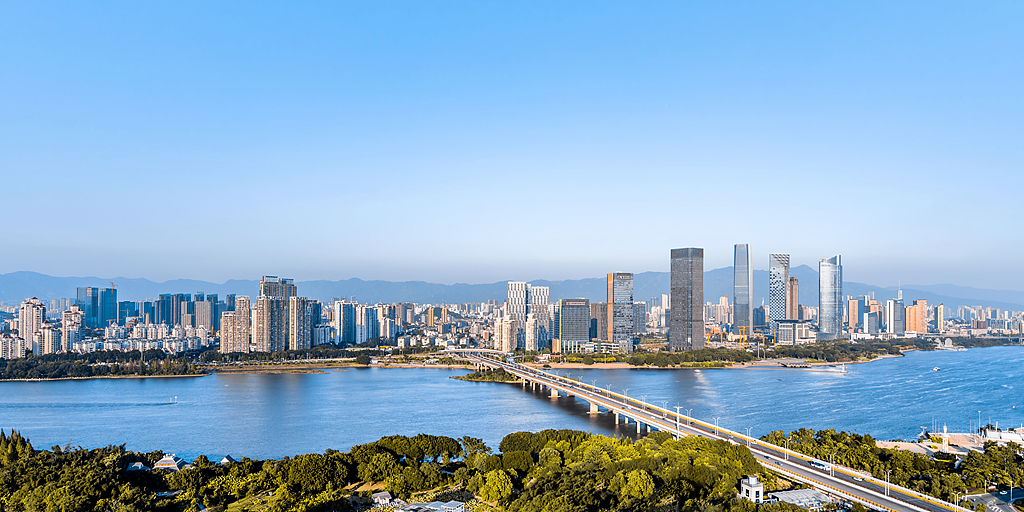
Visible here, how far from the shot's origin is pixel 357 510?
7.82m

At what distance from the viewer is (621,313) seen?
3712 cm

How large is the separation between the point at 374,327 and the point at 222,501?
112ft

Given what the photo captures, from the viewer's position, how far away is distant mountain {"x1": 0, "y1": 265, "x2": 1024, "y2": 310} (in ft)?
352

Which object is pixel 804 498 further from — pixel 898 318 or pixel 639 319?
pixel 898 318

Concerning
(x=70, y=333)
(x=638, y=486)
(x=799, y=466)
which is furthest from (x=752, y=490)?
(x=70, y=333)

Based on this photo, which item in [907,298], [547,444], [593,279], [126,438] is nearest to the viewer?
[547,444]

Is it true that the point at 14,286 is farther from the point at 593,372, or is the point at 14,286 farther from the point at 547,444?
the point at 547,444

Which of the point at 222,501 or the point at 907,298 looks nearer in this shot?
the point at 222,501

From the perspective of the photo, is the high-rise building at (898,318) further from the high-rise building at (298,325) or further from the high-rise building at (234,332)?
the high-rise building at (234,332)

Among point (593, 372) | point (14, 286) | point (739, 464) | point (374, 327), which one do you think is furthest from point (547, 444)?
point (14, 286)

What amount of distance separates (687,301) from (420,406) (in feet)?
72.7

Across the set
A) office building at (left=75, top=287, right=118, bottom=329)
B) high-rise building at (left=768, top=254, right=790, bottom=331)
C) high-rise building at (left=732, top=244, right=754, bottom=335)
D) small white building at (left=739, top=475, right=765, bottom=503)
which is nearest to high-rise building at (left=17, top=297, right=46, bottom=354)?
office building at (left=75, top=287, right=118, bottom=329)

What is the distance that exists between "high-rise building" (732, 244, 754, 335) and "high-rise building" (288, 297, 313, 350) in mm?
26491

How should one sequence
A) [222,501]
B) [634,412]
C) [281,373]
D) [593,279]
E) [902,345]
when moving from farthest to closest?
[593,279] → [902,345] → [281,373] → [634,412] → [222,501]
